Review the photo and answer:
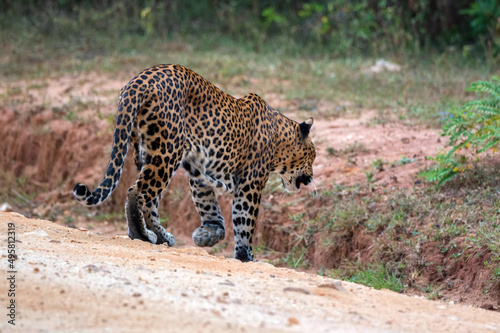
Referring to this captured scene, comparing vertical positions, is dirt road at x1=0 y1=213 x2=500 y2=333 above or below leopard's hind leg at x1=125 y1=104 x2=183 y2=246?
below

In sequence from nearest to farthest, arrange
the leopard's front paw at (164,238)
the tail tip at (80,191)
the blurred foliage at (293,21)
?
the tail tip at (80,191), the leopard's front paw at (164,238), the blurred foliage at (293,21)

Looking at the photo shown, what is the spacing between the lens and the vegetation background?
7.08 meters

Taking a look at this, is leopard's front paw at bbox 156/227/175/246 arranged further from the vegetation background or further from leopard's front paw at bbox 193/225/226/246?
the vegetation background

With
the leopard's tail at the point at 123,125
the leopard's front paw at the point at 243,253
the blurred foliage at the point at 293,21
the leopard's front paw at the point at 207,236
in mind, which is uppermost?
the blurred foliage at the point at 293,21

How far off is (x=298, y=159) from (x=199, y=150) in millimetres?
1449

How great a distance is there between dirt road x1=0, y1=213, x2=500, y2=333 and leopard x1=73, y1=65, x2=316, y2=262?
32.8 inches

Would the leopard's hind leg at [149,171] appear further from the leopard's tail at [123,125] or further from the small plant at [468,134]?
the small plant at [468,134]

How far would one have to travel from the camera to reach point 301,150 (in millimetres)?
7680

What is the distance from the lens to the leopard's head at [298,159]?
7.62 metres

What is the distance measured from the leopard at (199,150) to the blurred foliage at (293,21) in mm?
7545

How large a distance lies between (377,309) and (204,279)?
1143mm

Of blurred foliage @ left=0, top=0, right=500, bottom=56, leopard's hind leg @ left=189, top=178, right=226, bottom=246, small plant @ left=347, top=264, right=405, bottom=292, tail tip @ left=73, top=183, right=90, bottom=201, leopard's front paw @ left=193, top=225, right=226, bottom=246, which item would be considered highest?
blurred foliage @ left=0, top=0, right=500, bottom=56

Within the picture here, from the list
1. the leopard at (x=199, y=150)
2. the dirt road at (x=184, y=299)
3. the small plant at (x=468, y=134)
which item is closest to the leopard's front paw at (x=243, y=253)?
the leopard at (x=199, y=150)

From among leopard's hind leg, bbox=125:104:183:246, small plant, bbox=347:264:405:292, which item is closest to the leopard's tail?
leopard's hind leg, bbox=125:104:183:246
